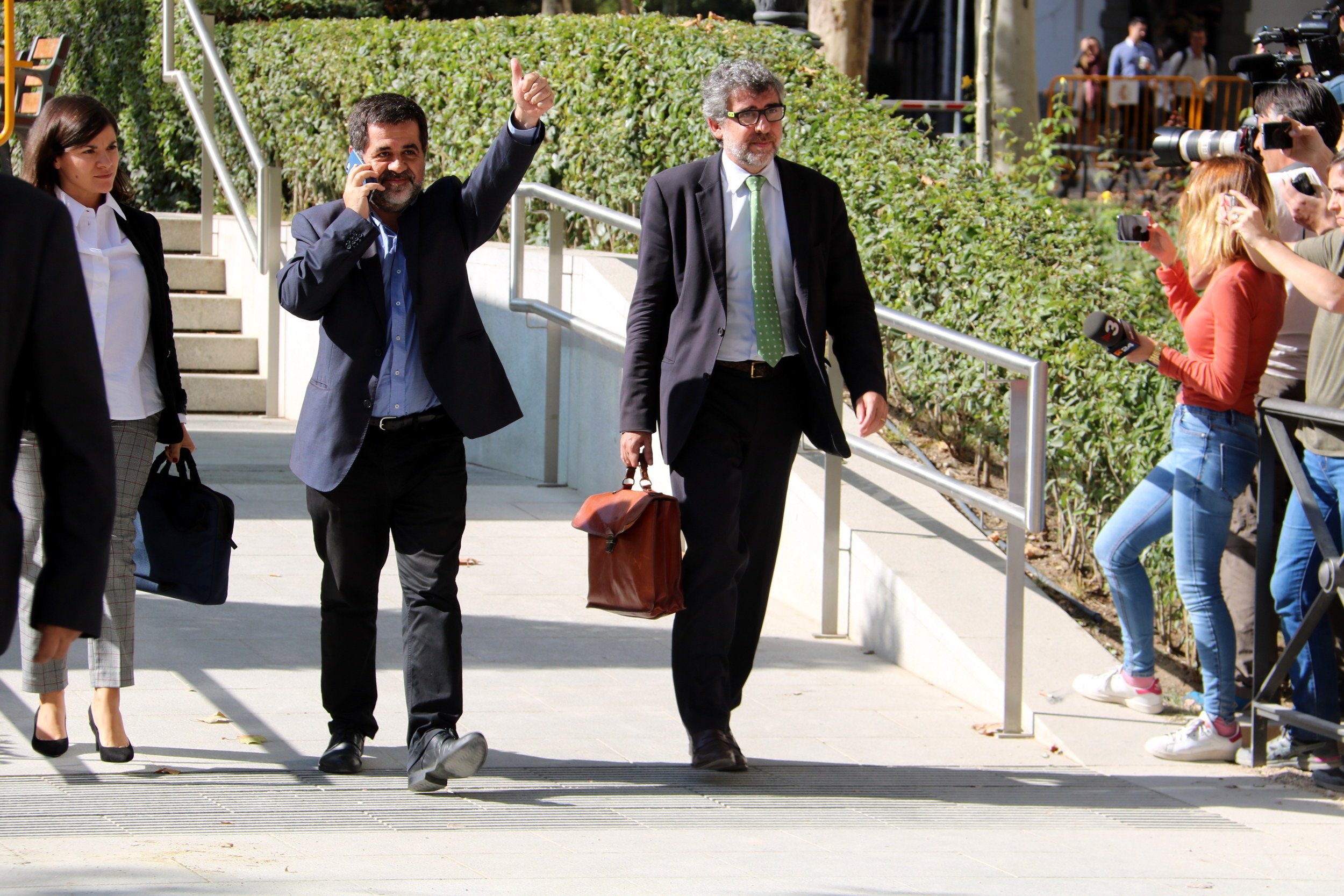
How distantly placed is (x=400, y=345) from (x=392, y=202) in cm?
37

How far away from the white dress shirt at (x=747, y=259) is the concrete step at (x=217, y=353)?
6.92 meters

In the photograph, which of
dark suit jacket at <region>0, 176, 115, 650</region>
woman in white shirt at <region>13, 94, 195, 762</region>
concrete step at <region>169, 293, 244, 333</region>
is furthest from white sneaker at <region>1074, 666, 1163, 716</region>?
concrete step at <region>169, 293, 244, 333</region>

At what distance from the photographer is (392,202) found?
442 centimetres

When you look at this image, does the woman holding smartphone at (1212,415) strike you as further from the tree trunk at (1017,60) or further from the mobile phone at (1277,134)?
the tree trunk at (1017,60)

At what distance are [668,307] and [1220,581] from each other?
1.95 meters

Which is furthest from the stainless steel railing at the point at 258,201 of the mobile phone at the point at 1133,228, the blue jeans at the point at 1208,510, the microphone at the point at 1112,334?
the blue jeans at the point at 1208,510

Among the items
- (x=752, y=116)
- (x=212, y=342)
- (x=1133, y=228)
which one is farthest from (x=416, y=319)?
(x=212, y=342)

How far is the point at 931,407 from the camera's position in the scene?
7383 millimetres

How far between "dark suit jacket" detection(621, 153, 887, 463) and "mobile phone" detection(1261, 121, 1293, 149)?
147cm

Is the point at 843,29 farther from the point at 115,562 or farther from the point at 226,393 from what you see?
the point at 115,562

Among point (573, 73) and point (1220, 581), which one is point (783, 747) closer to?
point (1220, 581)

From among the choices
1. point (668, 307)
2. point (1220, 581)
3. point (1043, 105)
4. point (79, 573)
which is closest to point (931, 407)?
point (1220, 581)

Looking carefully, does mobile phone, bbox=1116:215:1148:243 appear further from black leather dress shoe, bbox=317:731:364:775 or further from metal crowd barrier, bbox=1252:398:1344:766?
black leather dress shoe, bbox=317:731:364:775

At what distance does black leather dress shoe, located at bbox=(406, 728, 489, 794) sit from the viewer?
4254 mm
